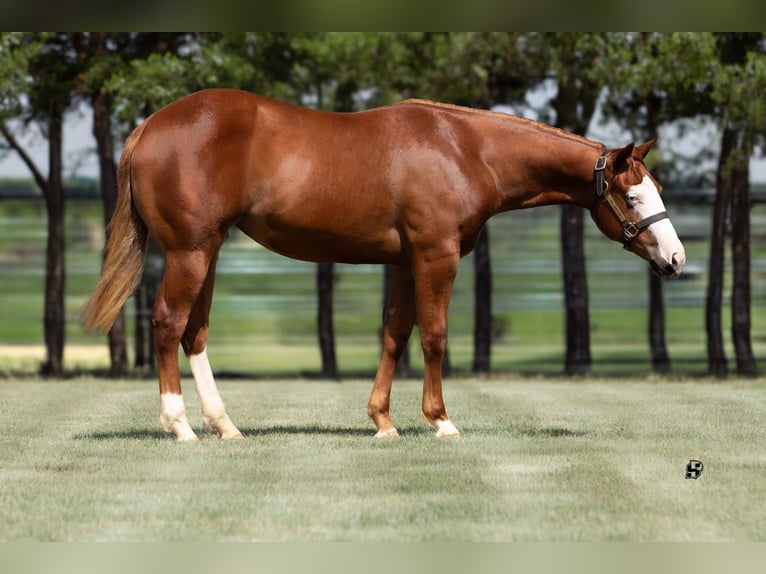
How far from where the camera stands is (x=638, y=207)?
1007 cm

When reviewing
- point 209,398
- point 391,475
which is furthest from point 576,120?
point 391,475

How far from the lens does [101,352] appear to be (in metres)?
25.1

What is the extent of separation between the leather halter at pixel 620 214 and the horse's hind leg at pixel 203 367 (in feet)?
9.87

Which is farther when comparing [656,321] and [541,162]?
[656,321]

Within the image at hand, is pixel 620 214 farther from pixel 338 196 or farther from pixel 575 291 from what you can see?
pixel 575 291

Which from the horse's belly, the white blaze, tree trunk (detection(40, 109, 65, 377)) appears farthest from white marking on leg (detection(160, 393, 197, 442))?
tree trunk (detection(40, 109, 65, 377))

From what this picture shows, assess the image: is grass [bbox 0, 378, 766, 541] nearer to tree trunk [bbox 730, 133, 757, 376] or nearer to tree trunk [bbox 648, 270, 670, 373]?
tree trunk [bbox 730, 133, 757, 376]

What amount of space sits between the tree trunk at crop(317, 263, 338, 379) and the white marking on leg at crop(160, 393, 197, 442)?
446 inches

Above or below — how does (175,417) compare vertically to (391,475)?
below

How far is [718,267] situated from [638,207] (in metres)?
10.7

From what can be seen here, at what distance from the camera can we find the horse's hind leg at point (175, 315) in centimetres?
983

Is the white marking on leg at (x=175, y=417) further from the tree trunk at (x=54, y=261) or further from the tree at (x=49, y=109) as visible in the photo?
the tree trunk at (x=54, y=261)

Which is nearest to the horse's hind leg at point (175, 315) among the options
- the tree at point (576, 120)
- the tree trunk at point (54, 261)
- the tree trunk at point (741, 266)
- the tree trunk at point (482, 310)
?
the tree at point (576, 120)

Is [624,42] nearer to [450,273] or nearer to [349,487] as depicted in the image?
[450,273]
